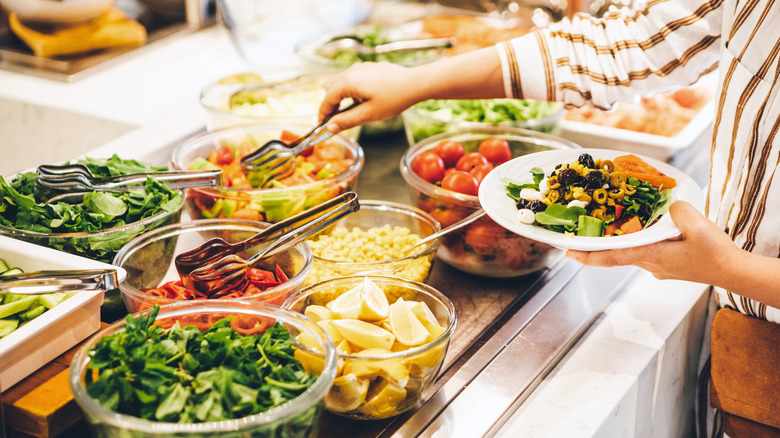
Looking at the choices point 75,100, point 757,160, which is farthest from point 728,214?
point 75,100

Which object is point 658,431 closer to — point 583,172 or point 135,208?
point 583,172

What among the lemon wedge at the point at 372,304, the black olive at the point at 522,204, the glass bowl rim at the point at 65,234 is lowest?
the lemon wedge at the point at 372,304

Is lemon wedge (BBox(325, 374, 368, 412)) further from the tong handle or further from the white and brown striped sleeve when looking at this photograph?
the white and brown striped sleeve

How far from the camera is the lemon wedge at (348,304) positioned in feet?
3.53

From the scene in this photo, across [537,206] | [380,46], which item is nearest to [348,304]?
[537,206]

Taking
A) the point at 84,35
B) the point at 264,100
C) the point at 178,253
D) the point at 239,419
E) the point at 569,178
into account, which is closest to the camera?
the point at 239,419

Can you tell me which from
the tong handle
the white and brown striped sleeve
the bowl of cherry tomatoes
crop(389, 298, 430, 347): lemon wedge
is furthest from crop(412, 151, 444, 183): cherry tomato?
crop(389, 298, 430, 347): lemon wedge

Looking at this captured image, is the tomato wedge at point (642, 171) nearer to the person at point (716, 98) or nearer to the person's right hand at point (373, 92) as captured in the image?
the person at point (716, 98)

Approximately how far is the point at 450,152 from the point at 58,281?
3.00ft

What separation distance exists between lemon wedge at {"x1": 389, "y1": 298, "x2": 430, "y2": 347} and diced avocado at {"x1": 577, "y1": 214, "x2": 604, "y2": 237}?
0.30m

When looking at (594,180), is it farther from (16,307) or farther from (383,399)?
(16,307)

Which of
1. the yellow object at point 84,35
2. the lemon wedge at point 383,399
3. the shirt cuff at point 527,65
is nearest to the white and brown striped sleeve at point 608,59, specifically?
the shirt cuff at point 527,65

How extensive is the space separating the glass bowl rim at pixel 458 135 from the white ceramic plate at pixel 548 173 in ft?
0.42

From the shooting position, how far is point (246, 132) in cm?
174
